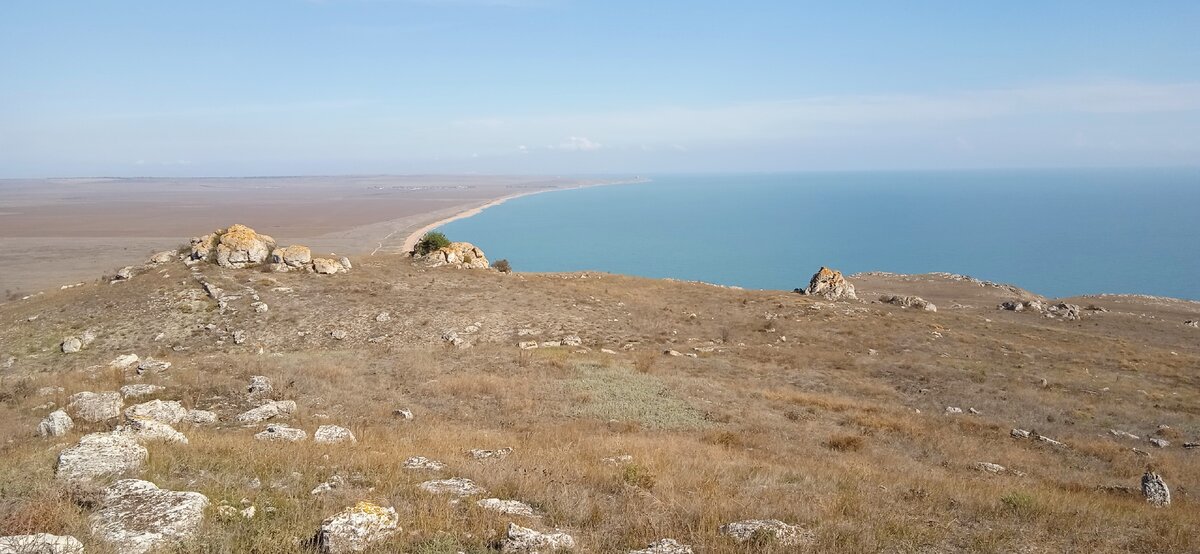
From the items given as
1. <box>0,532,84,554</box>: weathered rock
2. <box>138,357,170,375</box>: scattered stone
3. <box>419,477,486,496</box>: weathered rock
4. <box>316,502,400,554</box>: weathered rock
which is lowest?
<box>138,357,170,375</box>: scattered stone

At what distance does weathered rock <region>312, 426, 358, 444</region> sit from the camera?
33.8ft

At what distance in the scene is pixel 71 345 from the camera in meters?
19.9

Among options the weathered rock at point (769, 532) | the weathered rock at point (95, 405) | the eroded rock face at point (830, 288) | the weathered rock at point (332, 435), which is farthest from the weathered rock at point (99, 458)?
the eroded rock face at point (830, 288)

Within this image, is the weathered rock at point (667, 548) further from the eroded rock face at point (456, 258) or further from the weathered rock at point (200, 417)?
the eroded rock face at point (456, 258)

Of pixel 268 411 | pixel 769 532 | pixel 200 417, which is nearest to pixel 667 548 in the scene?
pixel 769 532

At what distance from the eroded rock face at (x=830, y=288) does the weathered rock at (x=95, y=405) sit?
31495 mm

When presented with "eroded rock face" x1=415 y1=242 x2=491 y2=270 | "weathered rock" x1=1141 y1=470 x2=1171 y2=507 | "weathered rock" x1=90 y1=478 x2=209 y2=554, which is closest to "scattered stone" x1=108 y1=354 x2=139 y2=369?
"weathered rock" x1=90 y1=478 x2=209 y2=554

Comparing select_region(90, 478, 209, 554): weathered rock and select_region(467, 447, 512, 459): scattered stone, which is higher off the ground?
select_region(90, 478, 209, 554): weathered rock

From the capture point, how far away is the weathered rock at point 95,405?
1120 centimetres

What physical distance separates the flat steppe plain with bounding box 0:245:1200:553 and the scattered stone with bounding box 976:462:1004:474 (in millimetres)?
244

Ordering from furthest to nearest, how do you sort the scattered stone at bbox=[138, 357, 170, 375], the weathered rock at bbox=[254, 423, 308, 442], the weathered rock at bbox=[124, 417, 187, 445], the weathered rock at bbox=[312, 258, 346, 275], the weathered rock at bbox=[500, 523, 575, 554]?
the weathered rock at bbox=[312, 258, 346, 275] → the scattered stone at bbox=[138, 357, 170, 375] → the weathered rock at bbox=[254, 423, 308, 442] → the weathered rock at bbox=[124, 417, 187, 445] → the weathered rock at bbox=[500, 523, 575, 554]

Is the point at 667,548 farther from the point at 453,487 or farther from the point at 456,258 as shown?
the point at 456,258

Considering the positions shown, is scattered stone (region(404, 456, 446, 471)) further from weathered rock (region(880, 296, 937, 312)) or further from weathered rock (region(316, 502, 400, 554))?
weathered rock (region(880, 296, 937, 312))

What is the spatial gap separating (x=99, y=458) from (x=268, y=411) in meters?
5.18
